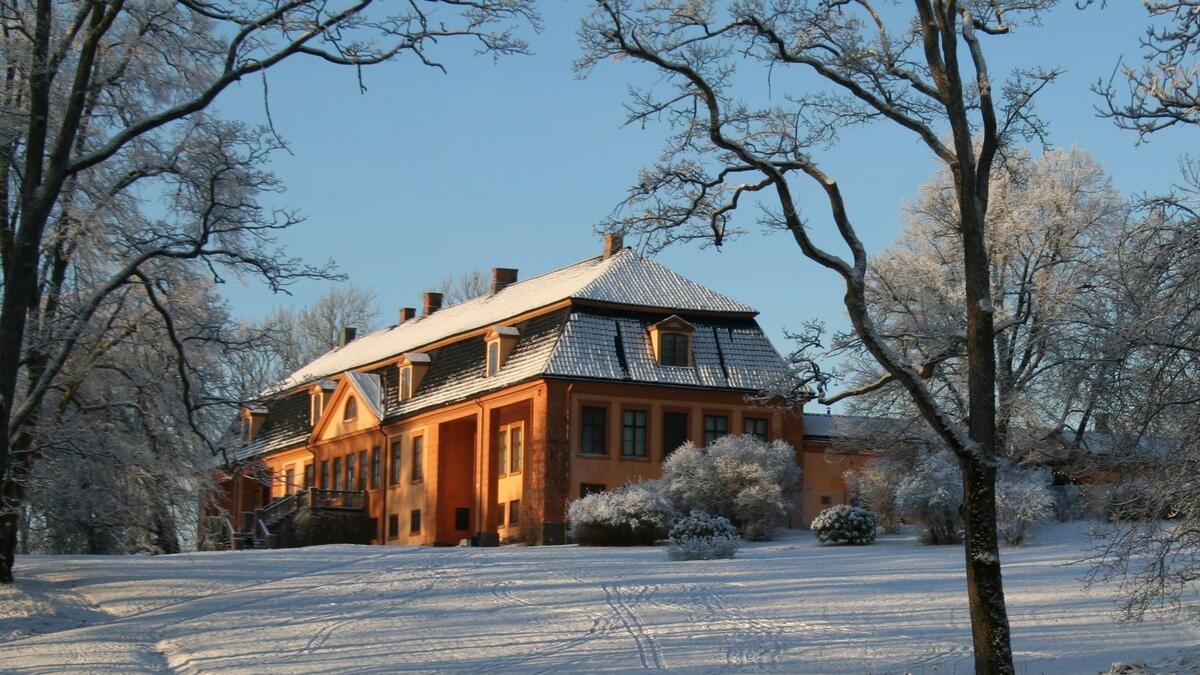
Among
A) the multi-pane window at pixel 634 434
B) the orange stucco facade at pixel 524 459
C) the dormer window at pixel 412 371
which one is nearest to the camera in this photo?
the orange stucco facade at pixel 524 459

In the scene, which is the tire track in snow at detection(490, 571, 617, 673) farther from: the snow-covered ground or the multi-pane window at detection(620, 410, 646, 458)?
the multi-pane window at detection(620, 410, 646, 458)

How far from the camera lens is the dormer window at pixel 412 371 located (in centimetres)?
4862

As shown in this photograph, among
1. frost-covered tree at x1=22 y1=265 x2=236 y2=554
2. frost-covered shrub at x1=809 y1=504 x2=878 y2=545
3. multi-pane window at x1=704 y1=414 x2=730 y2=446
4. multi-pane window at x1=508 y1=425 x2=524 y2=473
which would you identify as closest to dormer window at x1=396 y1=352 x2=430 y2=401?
multi-pane window at x1=508 y1=425 x2=524 y2=473

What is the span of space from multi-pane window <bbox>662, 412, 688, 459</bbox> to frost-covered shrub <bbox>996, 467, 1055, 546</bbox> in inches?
522

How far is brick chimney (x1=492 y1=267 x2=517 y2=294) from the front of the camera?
53406 mm

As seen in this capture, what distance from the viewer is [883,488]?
35.9 metres

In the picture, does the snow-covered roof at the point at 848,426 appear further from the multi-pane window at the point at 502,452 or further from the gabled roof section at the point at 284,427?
the gabled roof section at the point at 284,427

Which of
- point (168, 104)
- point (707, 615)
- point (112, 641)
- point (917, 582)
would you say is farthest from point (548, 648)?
point (168, 104)

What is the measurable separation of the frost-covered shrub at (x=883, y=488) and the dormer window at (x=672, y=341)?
7450 mm

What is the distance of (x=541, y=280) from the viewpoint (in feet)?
165

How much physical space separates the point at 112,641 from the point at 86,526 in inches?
310

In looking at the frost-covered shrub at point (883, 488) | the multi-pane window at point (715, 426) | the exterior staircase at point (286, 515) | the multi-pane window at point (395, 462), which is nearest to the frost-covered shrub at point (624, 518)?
the frost-covered shrub at point (883, 488)

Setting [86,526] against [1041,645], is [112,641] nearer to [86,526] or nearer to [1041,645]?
[86,526]

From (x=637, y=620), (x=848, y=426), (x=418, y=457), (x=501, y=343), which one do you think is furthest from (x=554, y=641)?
(x=418, y=457)
